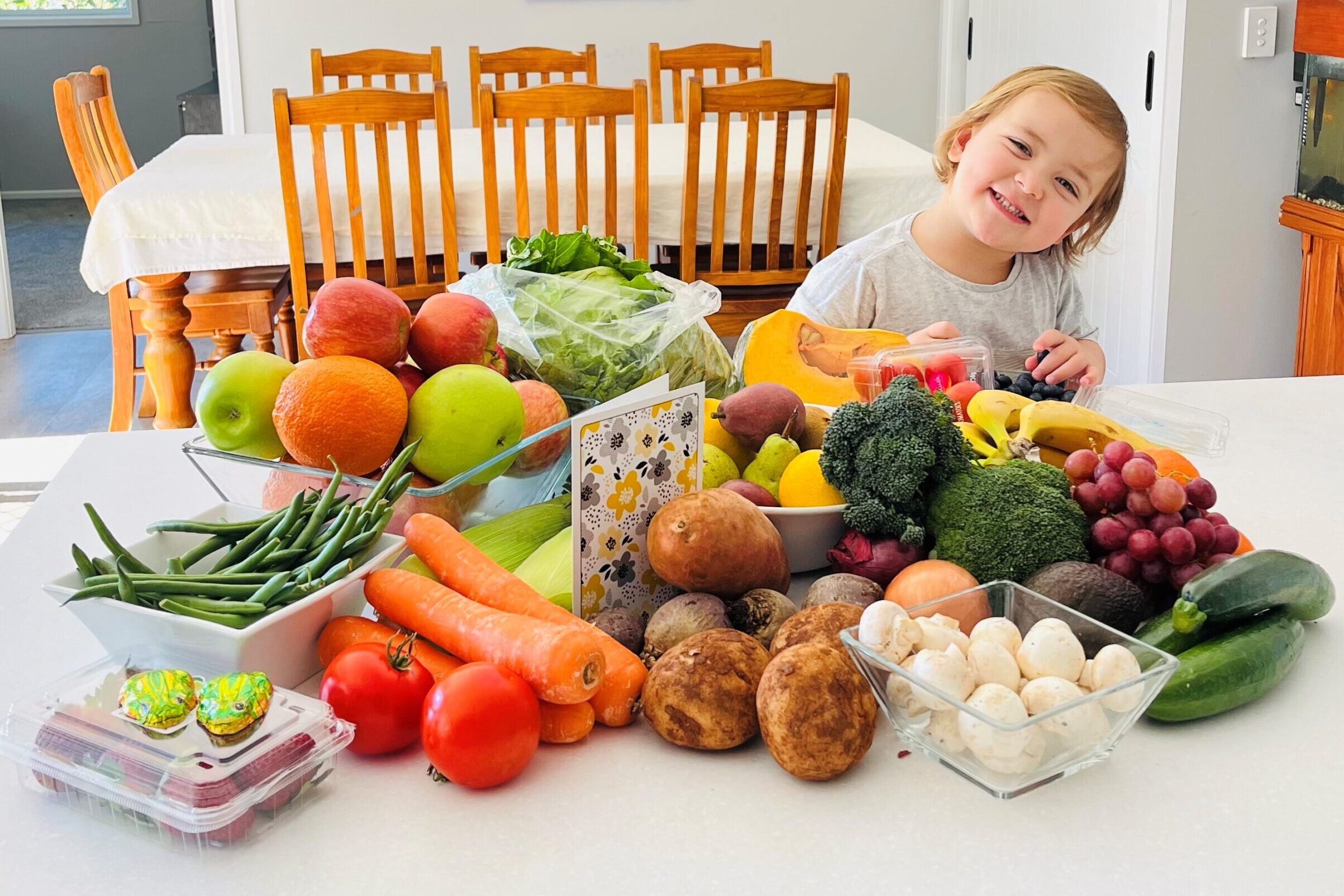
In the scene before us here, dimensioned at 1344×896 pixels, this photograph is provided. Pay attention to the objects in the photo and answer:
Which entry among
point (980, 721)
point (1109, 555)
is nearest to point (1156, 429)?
point (1109, 555)

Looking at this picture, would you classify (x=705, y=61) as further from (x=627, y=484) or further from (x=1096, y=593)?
(x=1096, y=593)

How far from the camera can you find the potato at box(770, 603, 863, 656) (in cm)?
74

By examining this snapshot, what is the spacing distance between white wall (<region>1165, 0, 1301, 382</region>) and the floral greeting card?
255 cm

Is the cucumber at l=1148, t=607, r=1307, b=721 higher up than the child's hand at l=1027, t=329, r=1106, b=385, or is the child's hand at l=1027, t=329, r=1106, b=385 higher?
the child's hand at l=1027, t=329, r=1106, b=385

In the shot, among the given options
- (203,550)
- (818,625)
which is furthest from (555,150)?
(818,625)

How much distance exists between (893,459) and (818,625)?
18 cm

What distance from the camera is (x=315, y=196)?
8.79ft

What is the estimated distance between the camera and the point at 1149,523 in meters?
0.87

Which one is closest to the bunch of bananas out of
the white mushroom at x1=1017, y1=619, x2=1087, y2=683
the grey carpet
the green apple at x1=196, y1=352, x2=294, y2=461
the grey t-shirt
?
the white mushroom at x1=1017, y1=619, x2=1087, y2=683

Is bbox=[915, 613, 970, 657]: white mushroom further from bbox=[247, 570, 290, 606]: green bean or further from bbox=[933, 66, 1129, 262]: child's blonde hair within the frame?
bbox=[933, 66, 1129, 262]: child's blonde hair

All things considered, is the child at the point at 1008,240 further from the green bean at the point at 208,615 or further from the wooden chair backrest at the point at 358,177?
the wooden chair backrest at the point at 358,177

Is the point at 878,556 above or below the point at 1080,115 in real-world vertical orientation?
below

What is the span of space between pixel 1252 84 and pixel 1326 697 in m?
2.61

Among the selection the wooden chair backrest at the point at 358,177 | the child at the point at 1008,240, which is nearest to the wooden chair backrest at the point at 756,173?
the wooden chair backrest at the point at 358,177
